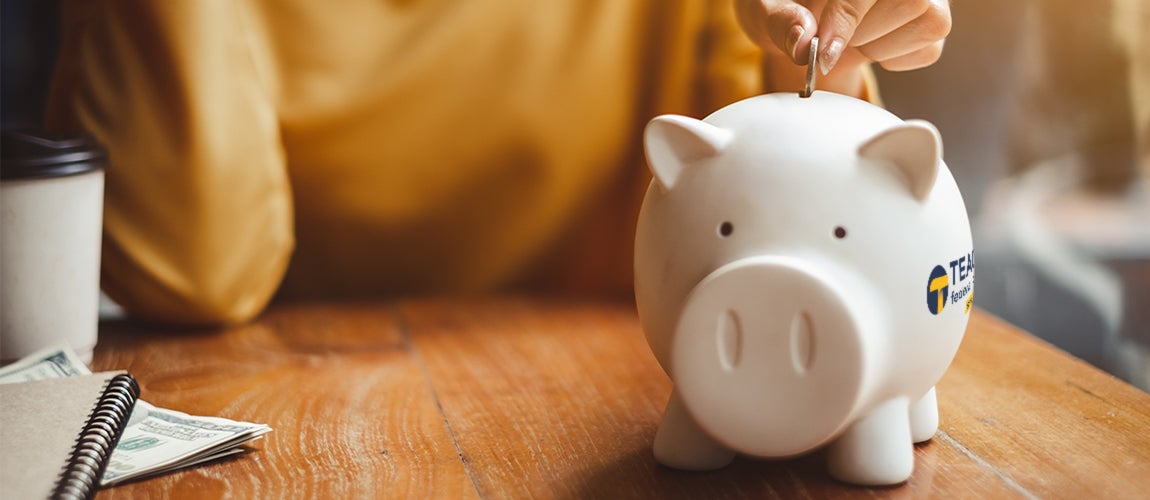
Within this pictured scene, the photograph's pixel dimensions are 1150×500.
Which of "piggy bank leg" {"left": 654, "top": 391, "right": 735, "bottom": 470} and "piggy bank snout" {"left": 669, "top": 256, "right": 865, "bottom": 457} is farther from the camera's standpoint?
"piggy bank leg" {"left": 654, "top": 391, "right": 735, "bottom": 470}

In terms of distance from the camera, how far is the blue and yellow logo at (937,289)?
58 centimetres

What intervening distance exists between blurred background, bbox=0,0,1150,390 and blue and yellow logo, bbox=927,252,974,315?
964 millimetres

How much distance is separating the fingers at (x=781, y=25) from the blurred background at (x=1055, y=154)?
0.85 meters

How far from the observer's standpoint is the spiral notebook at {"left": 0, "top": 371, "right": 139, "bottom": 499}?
0.59m

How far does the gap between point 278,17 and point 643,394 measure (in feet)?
1.69

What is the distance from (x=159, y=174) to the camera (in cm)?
95

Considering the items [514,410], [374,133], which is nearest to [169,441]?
[514,410]

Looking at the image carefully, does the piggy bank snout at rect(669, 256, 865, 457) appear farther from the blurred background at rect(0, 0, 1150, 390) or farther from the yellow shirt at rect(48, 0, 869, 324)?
the blurred background at rect(0, 0, 1150, 390)

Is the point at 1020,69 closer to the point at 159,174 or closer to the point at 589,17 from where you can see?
the point at 589,17

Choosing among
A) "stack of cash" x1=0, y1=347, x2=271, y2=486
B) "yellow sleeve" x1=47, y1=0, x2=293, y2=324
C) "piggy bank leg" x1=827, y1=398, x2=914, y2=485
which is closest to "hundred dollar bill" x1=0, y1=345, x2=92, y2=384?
"stack of cash" x1=0, y1=347, x2=271, y2=486

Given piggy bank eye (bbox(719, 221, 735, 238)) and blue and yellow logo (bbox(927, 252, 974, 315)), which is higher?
piggy bank eye (bbox(719, 221, 735, 238))

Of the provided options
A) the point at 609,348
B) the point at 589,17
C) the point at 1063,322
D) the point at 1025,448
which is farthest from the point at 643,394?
the point at 1063,322

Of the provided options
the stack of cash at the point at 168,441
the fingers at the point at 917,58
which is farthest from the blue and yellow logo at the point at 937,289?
the stack of cash at the point at 168,441

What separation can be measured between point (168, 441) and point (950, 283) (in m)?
0.50
